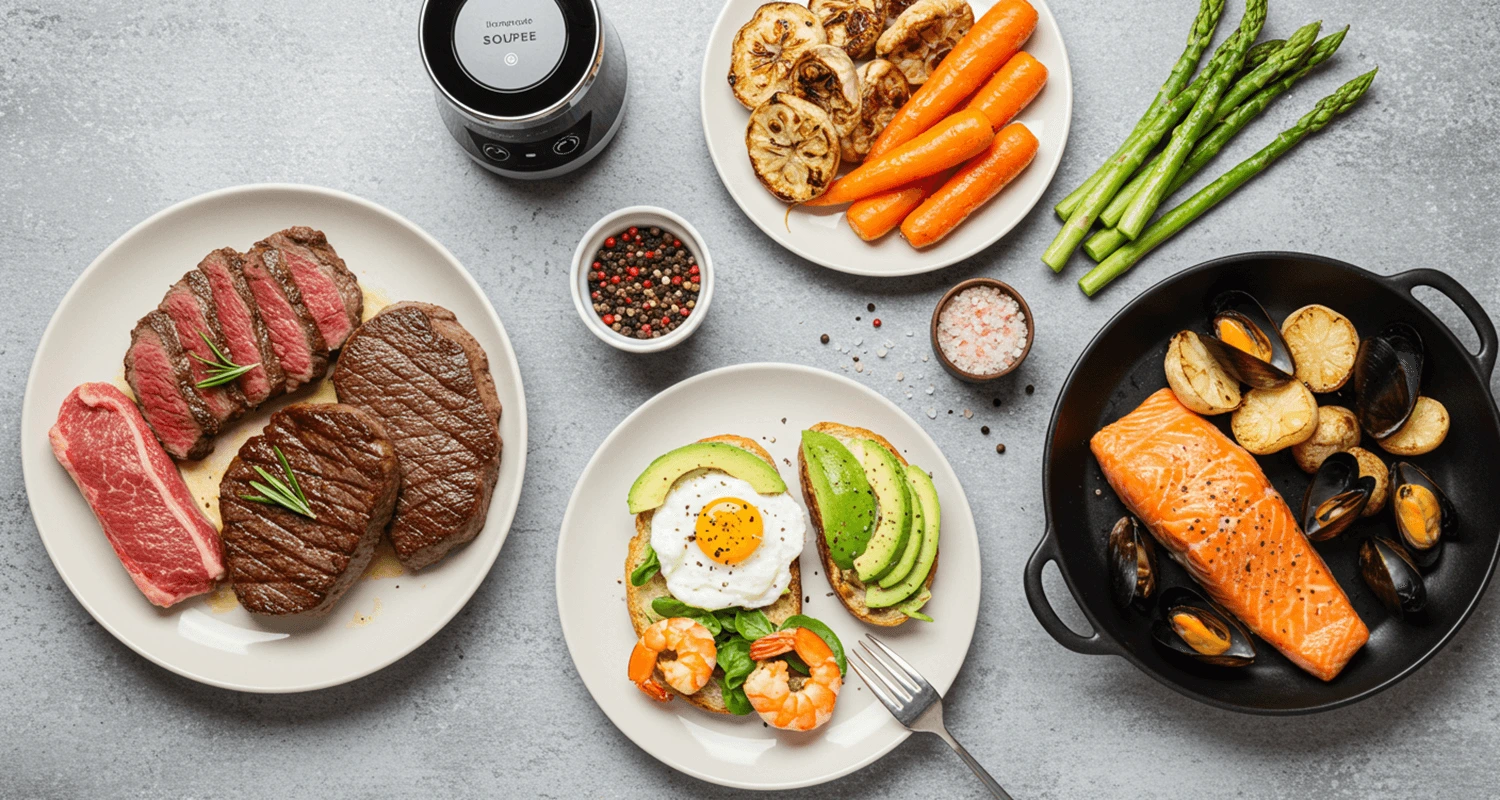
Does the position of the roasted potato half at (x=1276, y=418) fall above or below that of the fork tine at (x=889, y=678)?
above

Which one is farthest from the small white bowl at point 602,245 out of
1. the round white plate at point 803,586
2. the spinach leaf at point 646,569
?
the spinach leaf at point 646,569

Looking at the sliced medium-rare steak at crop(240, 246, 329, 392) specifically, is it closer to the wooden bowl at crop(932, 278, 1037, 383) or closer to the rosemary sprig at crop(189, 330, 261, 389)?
the rosemary sprig at crop(189, 330, 261, 389)

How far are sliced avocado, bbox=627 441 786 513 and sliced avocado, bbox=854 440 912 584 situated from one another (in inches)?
14.3

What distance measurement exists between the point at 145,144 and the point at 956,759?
430 centimetres

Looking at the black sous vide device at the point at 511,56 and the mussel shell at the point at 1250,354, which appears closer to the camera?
the black sous vide device at the point at 511,56

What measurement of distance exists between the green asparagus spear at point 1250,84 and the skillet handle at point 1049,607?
1385 mm

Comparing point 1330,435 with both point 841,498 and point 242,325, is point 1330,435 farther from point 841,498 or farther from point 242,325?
point 242,325

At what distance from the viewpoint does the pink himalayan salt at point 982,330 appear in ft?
11.2

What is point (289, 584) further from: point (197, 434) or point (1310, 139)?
point (1310, 139)

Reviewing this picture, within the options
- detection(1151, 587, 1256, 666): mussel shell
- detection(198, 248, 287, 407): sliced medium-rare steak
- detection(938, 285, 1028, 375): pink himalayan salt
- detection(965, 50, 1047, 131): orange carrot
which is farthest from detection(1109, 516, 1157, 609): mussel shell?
detection(198, 248, 287, 407): sliced medium-rare steak

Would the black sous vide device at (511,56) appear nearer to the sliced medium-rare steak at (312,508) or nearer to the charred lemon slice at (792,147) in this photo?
the charred lemon slice at (792,147)

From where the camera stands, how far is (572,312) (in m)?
3.64

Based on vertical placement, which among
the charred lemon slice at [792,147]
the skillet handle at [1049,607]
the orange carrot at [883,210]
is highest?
the charred lemon slice at [792,147]

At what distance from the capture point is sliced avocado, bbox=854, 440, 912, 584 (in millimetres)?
3207
